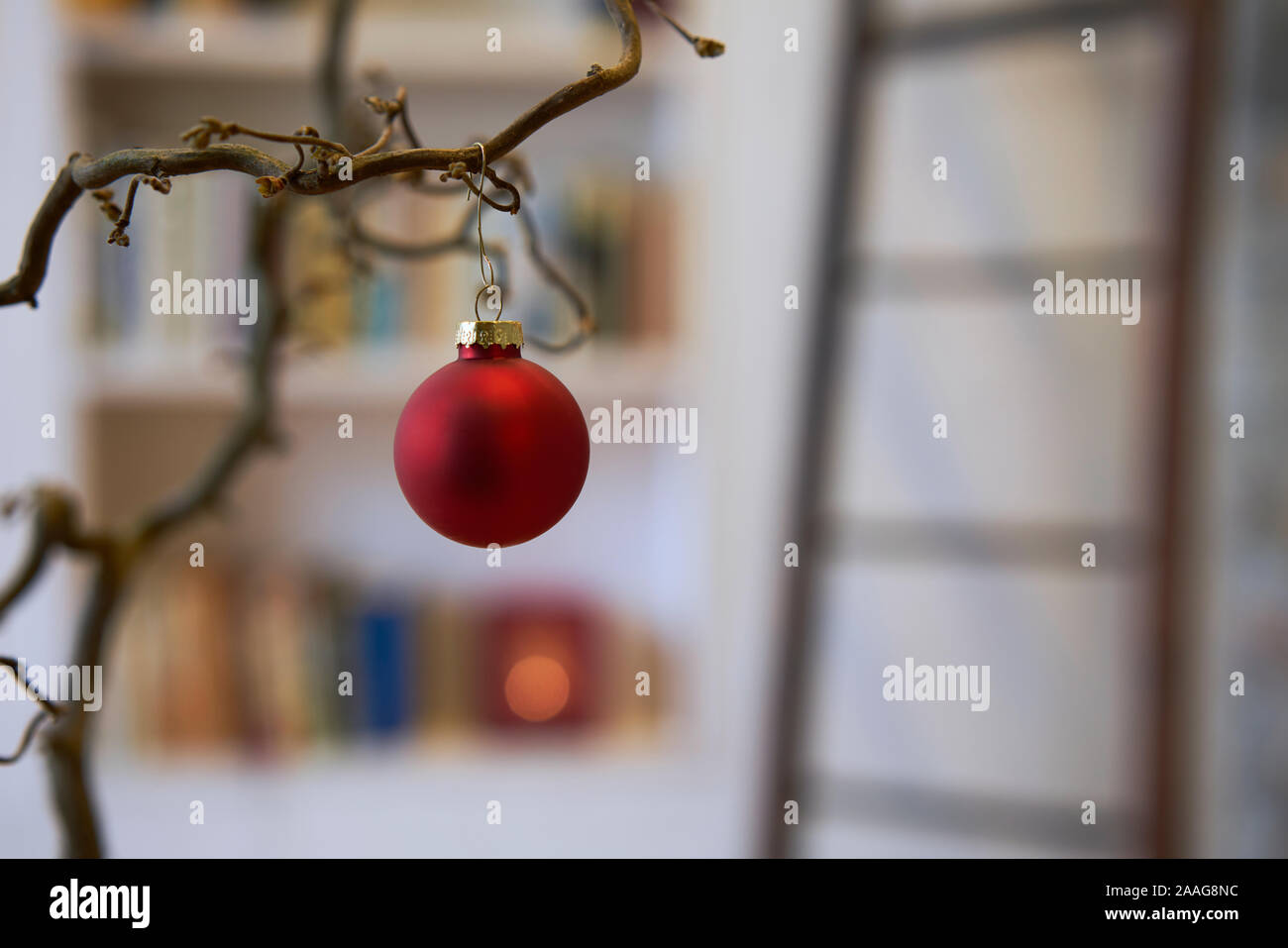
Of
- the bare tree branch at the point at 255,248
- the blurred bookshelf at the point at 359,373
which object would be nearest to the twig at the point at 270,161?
the bare tree branch at the point at 255,248

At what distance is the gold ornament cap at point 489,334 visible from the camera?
355 millimetres

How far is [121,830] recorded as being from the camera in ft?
5.30

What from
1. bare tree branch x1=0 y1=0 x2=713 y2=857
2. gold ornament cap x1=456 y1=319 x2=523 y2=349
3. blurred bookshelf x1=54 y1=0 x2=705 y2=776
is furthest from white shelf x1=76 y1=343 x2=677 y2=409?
gold ornament cap x1=456 y1=319 x2=523 y2=349

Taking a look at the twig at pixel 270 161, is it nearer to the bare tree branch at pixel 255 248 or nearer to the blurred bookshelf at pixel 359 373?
the bare tree branch at pixel 255 248

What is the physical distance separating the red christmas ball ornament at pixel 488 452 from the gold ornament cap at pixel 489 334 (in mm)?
16

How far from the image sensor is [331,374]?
5.01 ft

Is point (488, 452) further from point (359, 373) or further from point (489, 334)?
point (359, 373)

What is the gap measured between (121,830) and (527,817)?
60 cm

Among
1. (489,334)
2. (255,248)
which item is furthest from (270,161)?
(255,248)

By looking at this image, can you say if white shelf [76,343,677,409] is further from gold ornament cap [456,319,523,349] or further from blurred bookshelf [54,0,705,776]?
gold ornament cap [456,319,523,349]
